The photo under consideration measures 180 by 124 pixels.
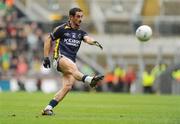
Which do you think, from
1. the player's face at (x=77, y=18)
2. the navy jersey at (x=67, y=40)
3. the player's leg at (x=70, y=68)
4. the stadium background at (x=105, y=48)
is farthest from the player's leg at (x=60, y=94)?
the stadium background at (x=105, y=48)

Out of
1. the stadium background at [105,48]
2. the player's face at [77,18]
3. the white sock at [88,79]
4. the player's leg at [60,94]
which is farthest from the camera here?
the stadium background at [105,48]

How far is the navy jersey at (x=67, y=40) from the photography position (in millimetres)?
16438

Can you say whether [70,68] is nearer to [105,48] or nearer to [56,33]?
[56,33]

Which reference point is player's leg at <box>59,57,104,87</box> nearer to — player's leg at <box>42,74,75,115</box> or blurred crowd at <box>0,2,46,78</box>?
player's leg at <box>42,74,75,115</box>

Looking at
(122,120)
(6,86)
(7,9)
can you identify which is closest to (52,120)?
(122,120)

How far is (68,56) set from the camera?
53.8ft

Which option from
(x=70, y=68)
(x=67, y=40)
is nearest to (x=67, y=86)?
(x=70, y=68)

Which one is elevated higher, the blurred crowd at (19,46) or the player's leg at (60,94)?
the player's leg at (60,94)

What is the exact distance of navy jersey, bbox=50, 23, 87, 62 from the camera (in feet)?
53.9

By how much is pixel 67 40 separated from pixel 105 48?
28348 mm

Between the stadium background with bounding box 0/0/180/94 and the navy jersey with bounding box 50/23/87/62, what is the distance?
78.7 feet

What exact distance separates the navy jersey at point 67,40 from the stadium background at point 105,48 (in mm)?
24000

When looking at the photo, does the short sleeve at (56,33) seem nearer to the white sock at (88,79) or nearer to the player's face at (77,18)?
the player's face at (77,18)

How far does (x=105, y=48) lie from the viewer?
1764 inches
